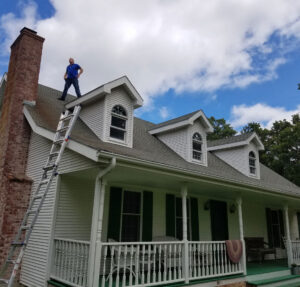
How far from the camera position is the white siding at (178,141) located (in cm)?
1002

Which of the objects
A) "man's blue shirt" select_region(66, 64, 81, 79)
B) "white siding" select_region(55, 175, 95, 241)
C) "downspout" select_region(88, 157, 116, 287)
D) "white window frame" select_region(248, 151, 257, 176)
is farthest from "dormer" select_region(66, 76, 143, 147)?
"white window frame" select_region(248, 151, 257, 176)

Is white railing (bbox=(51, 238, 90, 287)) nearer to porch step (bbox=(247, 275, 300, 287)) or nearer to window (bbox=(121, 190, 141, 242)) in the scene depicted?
window (bbox=(121, 190, 141, 242))

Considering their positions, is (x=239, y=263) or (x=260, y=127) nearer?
(x=239, y=263)

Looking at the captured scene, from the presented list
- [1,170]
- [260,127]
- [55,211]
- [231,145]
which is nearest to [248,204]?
[231,145]

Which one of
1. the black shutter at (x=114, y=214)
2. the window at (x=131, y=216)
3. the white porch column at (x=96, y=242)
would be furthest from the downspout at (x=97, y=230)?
the window at (x=131, y=216)

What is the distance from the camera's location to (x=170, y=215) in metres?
9.31

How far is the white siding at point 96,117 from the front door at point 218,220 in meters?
5.36

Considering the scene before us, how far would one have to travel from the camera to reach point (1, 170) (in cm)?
800

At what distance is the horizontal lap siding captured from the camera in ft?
21.5

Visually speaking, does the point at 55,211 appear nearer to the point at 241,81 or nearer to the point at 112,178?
the point at 112,178

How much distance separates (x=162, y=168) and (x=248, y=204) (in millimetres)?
8082

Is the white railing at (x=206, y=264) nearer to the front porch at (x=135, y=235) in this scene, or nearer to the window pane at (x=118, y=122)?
the front porch at (x=135, y=235)

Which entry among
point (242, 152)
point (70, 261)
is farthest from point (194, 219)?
point (70, 261)

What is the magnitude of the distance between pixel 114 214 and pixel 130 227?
2.45 ft
